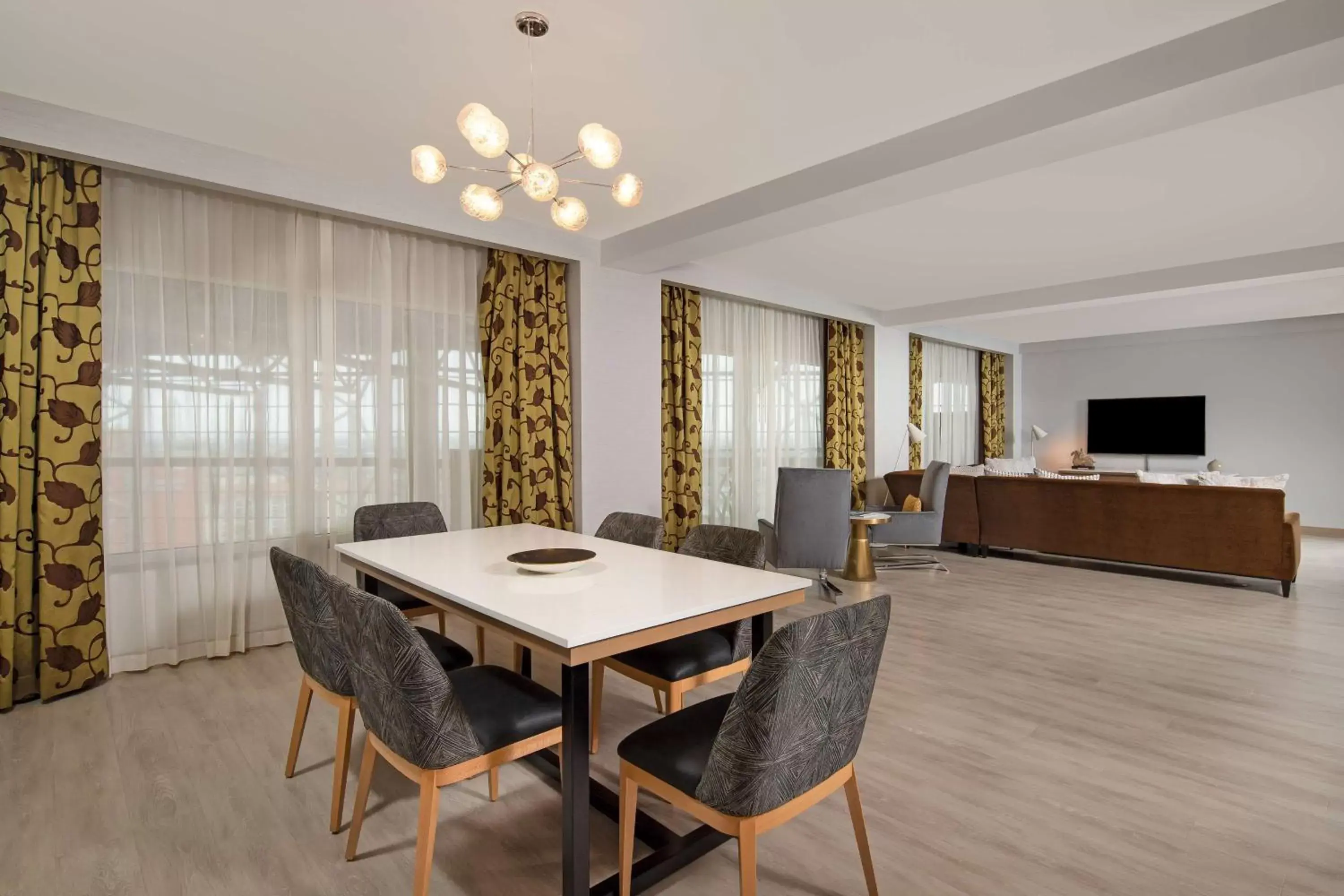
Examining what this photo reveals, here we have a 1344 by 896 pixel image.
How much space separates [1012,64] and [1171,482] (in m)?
4.33

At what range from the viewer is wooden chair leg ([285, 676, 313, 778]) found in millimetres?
2221

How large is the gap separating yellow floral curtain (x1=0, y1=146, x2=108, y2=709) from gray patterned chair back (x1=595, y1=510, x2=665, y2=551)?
2.34 m

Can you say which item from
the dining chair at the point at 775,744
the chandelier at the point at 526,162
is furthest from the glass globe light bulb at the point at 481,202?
the dining chair at the point at 775,744

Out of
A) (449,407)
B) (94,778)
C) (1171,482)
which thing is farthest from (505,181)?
(1171,482)

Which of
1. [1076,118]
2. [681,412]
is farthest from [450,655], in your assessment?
[681,412]

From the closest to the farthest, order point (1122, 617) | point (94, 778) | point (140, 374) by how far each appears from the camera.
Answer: point (94, 778), point (140, 374), point (1122, 617)

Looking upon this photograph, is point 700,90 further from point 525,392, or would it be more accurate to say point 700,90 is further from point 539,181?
point 525,392

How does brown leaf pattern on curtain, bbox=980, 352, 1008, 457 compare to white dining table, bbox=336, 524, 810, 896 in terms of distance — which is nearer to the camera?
white dining table, bbox=336, 524, 810, 896

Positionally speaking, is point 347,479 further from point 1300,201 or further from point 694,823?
point 1300,201

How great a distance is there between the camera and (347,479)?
12.8 feet

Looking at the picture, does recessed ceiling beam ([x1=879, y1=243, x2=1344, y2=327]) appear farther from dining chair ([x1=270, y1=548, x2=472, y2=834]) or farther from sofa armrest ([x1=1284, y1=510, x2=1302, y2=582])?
dining chair ([x1=270, y1=548, x2=472, y2=834])

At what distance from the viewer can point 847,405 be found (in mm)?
7219

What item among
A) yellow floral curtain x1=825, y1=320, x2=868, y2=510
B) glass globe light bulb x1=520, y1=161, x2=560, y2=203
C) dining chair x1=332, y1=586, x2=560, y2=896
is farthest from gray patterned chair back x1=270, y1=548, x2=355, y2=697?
yellow floral curtain x1=825, y1=320, x2=868, y2=510

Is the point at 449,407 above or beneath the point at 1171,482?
above
